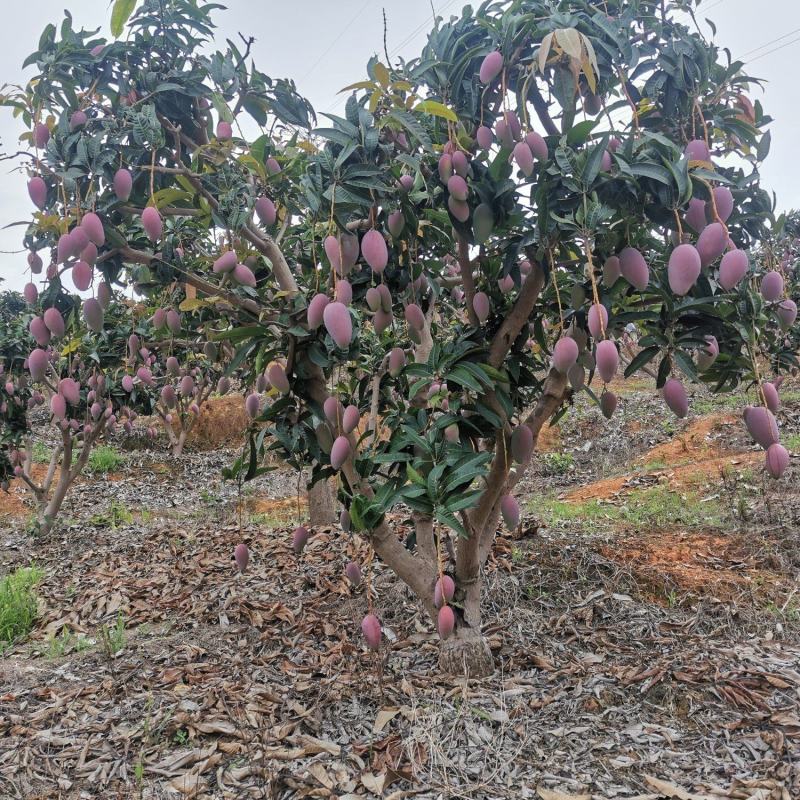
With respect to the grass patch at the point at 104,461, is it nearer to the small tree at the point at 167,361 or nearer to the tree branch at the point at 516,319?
the small tree at the point at 167,361

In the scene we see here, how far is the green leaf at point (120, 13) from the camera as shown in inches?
57.1

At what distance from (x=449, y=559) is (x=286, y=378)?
3.46 ft

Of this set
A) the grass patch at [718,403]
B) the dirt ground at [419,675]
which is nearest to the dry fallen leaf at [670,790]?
the dirt ground at [419,675]

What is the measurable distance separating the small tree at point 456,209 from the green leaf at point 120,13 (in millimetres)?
102

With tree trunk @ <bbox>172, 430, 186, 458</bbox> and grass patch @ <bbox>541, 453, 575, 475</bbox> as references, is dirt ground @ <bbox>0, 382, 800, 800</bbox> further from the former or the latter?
tree trunk @ <bbox>172, 430, 186, 458</bbox>

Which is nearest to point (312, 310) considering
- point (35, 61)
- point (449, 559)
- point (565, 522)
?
point (35, 61)

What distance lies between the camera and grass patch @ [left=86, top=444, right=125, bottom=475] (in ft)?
24.3

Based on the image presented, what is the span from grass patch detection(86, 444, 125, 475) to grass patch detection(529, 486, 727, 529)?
522 cm

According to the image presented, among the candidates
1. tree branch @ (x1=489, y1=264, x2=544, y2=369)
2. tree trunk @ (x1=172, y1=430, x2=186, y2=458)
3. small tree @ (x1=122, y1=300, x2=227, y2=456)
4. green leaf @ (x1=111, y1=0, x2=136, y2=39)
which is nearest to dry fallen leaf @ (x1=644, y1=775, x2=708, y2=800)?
tree branch @ (x1=489, y1=264, x2=544, y2=369)

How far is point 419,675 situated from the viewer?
1897mm

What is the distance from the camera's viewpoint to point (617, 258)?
1.29 m

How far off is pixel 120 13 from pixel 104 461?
22.4 feet

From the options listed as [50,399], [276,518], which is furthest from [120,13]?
[276,518]

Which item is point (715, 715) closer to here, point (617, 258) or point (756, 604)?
point (756, 604)
